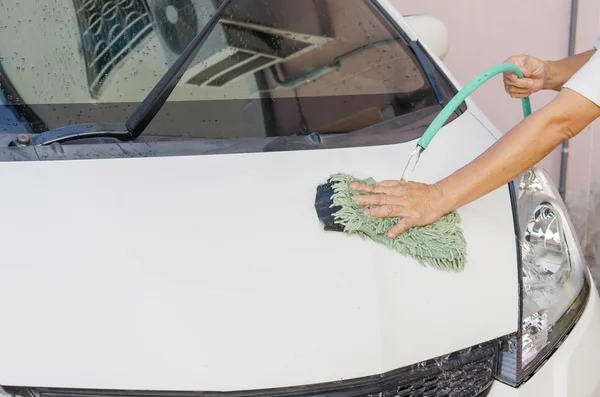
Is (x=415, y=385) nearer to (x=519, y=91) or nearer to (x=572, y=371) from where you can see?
(x=572, y=371)

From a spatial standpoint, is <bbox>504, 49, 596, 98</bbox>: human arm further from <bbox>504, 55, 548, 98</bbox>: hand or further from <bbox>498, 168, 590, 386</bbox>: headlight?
<bbox>498, 168, 590, 386</bbox>: headlight

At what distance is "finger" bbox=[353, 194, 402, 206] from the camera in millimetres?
1543

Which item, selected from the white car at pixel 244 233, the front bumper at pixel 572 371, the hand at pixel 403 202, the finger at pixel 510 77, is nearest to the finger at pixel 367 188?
the hand at pixel 403 202

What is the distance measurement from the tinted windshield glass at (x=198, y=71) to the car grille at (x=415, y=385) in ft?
2.31

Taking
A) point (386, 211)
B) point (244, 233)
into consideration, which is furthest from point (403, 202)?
point (244, 233)

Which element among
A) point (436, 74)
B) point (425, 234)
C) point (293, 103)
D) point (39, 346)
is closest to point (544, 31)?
point (436, 74)

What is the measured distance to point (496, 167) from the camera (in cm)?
160

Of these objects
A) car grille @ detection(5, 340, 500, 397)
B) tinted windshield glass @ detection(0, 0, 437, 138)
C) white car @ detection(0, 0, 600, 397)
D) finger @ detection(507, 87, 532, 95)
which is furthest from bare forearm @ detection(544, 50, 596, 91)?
car grille @ detection(5, 340, 500, 397)

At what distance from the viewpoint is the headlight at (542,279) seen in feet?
5.15

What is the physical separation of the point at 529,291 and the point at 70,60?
1.24m

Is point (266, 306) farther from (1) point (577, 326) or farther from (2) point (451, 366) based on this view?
(1) point (577, 326)

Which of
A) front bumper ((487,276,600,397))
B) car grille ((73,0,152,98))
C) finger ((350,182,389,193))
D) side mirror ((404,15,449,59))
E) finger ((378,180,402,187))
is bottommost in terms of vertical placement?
front bumper ((487,276,600,397))

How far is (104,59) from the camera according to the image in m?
1.86

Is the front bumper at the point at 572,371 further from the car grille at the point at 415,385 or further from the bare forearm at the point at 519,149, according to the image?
the bare forearm at the point at 519,149
